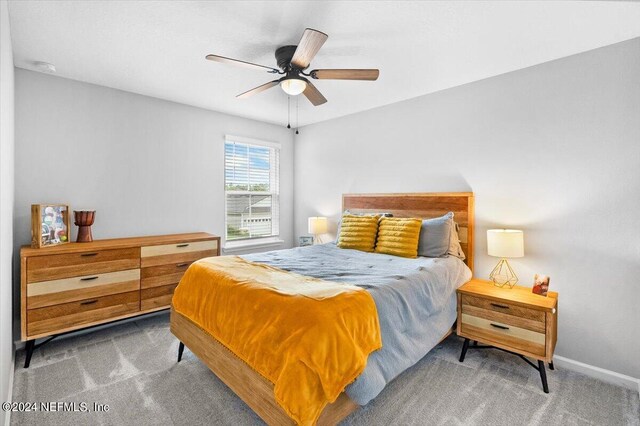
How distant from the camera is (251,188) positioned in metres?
4.61

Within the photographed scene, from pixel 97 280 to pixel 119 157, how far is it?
1344 millimetres

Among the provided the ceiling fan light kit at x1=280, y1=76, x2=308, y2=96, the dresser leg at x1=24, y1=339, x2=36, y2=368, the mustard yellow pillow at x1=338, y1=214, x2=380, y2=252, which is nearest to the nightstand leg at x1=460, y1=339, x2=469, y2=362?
the mustard yellow pillow at x1=338, y1=214, x2=380, y2=252

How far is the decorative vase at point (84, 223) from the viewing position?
2.94 m

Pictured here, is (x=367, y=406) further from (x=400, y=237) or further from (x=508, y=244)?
(x=508, y=244)

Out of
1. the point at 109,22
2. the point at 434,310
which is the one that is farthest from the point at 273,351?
the point at 109,22

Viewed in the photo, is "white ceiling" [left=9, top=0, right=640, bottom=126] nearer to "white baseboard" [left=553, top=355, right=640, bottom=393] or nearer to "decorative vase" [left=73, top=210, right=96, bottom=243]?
"decorative vase" [left=73, top=210, right=96, bottom=243]

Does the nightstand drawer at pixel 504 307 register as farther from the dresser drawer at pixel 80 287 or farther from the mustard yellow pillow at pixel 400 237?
the dresser drawer at pixel 80 287

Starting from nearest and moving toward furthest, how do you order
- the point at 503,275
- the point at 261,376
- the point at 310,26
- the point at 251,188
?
the point at 261,376 → the point at 310,26 → the point at 503,275 → the point at 251,188

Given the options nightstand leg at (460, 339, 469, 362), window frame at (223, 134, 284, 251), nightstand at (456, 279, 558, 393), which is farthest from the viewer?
window frame at (223, 134, 284, 251)

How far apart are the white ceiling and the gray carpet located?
8.30 feet

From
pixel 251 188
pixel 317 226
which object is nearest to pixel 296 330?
pixel 317 226

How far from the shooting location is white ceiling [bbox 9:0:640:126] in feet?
6.27

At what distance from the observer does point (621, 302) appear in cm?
230

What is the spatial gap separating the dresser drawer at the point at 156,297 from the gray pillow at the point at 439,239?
263cm
